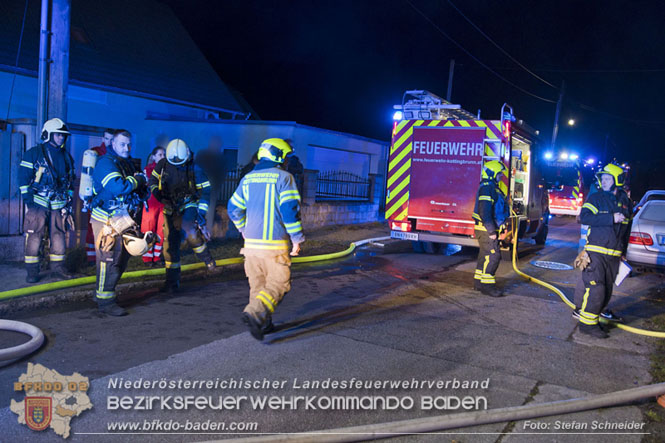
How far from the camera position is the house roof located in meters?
15.2

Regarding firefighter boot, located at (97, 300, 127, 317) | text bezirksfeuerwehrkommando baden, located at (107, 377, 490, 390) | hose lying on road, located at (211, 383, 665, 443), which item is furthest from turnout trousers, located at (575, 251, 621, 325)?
firefighter boot, located at (97, 300, 127, 317)

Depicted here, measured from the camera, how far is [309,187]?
42.8 ft

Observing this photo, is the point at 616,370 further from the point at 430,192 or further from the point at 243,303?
the point at 430,192

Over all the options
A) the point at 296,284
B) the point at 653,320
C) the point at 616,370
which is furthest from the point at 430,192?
the point at 616,370

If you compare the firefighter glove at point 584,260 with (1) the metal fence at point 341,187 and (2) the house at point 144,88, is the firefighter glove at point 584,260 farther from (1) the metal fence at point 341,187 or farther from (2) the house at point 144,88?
(2) the house at point 144,88

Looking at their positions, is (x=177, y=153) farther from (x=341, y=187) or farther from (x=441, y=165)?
(x=341, y=187)

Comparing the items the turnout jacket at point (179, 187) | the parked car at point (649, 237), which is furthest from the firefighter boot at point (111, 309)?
the parked car at point (649, 237)

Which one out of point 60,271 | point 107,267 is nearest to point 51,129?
point 60,271

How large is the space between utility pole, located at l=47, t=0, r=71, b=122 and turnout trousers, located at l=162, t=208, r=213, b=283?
2274 mm

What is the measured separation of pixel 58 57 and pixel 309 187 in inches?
273

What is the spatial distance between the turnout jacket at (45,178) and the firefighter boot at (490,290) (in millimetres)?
5607

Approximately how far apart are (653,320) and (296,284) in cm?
456

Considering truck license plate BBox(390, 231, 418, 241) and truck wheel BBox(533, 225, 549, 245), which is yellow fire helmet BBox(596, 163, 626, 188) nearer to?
truck license plate BBox(390, 231, 418, 241)

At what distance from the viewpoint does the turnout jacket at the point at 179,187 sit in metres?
6.52
